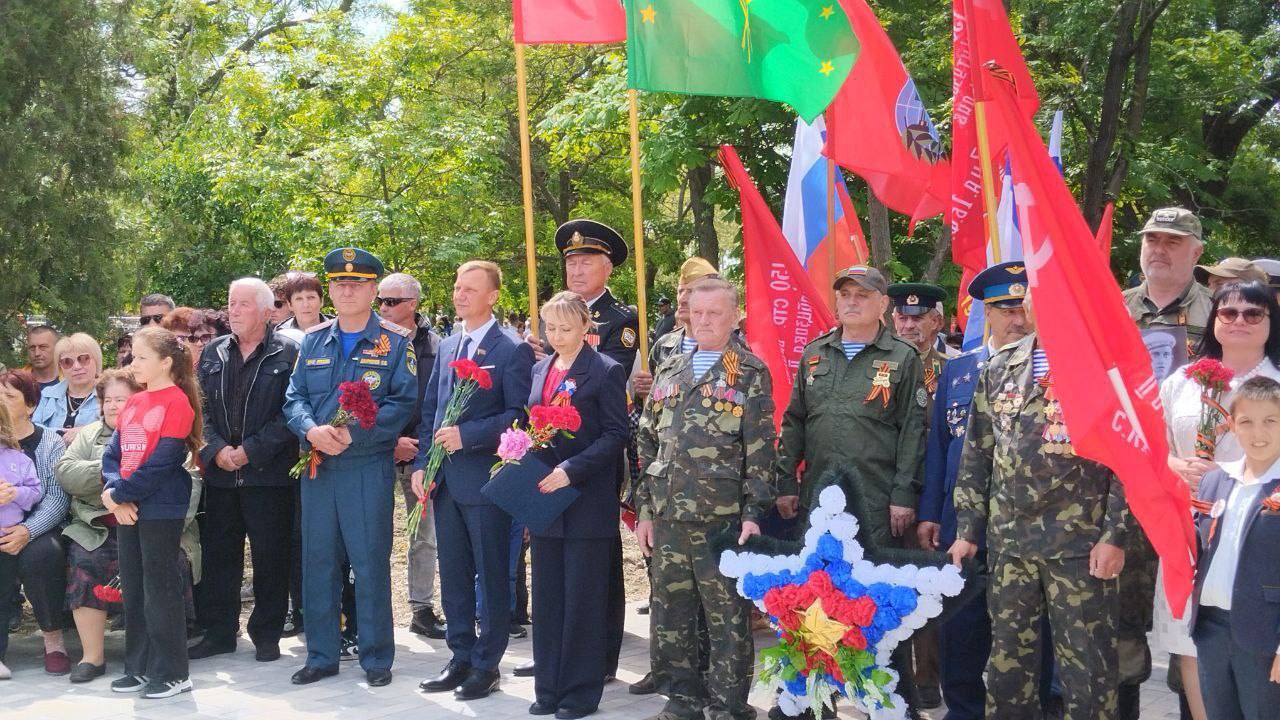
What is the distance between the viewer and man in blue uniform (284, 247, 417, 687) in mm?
6293

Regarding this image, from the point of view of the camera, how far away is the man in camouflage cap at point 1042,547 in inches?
177

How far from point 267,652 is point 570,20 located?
406 cm

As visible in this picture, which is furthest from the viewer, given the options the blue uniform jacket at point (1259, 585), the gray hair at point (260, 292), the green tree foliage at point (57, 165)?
the green tree foliage at point (57, 165)

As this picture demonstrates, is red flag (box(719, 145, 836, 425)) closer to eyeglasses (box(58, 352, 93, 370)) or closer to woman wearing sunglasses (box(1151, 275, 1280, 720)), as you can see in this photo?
woman wearing sunglasses (box(1151, 275, 1280, 720))

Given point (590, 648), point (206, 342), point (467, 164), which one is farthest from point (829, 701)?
point (467, 164)

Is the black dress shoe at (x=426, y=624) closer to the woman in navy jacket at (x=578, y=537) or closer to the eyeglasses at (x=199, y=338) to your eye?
the woman in navy jacket at (x=578, y=537)

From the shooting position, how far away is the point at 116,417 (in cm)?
669

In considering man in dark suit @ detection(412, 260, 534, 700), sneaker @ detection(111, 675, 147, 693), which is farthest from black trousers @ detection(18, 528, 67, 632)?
man in dark suit @ detection(412, 260, 534, 700)

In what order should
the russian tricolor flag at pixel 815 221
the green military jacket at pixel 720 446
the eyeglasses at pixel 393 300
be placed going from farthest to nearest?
1. the russian tricolor flag at pixel 815 221
2. the eyeglasses at pixel 393 300
3. the green military jacket at pixel 720 446

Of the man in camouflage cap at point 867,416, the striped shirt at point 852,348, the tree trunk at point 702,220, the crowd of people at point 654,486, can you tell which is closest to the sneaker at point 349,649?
the crowd of people at point 654,486

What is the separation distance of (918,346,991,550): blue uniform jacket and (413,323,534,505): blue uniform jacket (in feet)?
6.76

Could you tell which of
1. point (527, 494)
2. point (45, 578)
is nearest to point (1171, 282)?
point (527, 494)

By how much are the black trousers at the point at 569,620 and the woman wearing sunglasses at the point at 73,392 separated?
3406 millimetres

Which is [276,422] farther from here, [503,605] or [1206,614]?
[1206,614]
